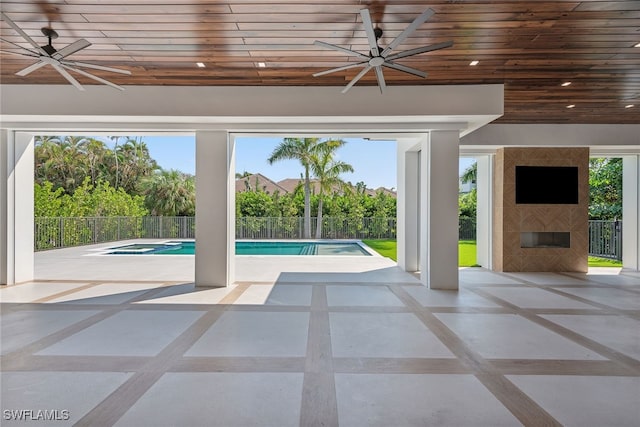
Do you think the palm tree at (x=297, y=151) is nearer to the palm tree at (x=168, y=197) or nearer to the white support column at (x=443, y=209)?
the palm tree at (x=168, y=197)

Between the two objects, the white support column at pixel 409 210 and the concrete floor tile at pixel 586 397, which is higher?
the white support column at pixel 409 210

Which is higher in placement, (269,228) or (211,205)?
(211,205)

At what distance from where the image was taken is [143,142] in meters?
24.7

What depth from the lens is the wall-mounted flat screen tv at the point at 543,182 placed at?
27.8 feet

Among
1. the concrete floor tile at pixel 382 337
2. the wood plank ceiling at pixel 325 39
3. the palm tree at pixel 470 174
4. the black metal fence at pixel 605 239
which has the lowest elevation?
the concrete floor tile at pixel 382 337

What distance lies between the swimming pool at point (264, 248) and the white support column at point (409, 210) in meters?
4.56

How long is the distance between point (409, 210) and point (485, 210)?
2.20m

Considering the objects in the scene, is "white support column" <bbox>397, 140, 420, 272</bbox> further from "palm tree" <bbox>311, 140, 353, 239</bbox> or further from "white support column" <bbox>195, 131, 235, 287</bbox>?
"palm tree" <bbox>311, 140, 353, 239</bbox>

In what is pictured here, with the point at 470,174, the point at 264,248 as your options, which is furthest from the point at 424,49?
the point at 470,174

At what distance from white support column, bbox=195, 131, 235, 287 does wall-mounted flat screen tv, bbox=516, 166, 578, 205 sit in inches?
271

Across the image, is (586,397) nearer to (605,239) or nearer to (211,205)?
(211,205)

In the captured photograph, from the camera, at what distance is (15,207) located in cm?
676

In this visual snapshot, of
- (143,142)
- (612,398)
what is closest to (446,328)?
(612,398)

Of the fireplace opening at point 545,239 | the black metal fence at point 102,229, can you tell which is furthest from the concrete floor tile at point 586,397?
the black metal fence at point 102,229
